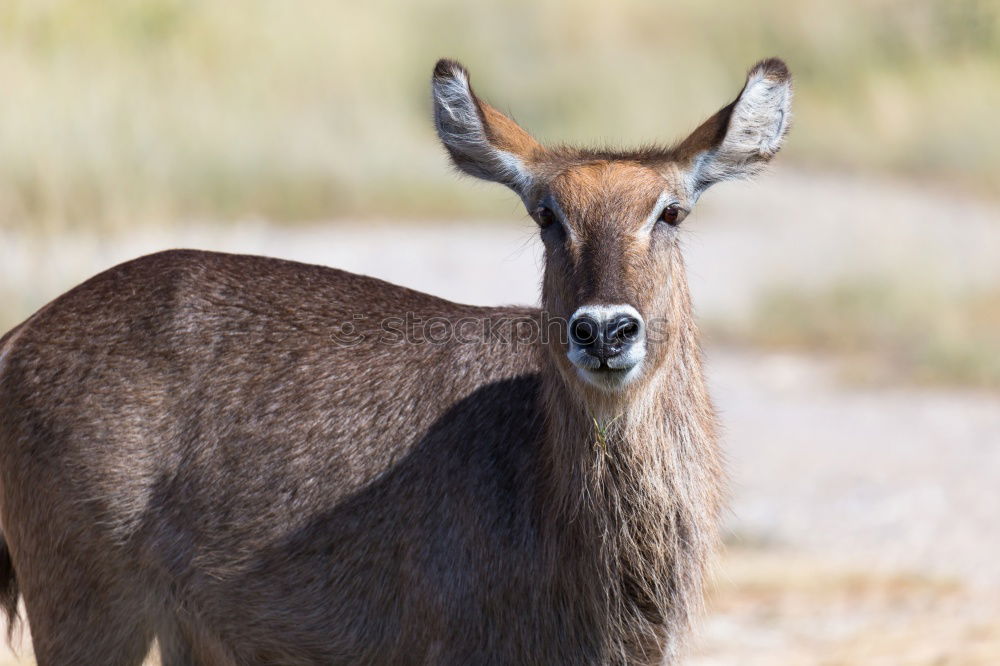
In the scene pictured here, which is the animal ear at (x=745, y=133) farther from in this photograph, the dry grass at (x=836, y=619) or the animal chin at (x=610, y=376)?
the dry grass at (x=836, y=619)

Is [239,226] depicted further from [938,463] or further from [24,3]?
[938,463]

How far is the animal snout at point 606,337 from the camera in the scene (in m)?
5.32

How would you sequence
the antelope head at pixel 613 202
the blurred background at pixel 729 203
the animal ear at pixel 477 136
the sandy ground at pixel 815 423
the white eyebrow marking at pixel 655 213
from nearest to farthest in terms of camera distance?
the antelope head at pixel 613 202
the white eyebrow marking at pixel 655 213
the animal ear at pixel 477 136
the sandy ground at pixel 815 423
the blurred background at pixel 729 203

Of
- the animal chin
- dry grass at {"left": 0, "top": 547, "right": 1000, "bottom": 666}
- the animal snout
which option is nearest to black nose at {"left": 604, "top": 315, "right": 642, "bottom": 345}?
the animal snout

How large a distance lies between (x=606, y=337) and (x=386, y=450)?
50.2 inches

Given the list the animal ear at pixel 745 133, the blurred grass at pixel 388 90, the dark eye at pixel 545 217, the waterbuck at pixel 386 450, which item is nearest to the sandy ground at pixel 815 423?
the animal ear at pixel 745 133

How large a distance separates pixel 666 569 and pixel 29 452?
255 cm

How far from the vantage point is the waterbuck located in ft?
19.0

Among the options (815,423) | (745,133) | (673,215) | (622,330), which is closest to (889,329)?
(815,423)

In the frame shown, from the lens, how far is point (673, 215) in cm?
595

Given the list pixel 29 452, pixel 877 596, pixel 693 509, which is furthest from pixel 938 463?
pixel 29 452

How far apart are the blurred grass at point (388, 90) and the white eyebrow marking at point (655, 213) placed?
A: 29.0 feet

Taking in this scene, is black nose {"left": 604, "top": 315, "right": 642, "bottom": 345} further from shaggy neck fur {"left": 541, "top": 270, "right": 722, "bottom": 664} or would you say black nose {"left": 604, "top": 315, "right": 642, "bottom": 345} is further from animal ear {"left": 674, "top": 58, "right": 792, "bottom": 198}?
animal ear {"left": 674, "top": 58, "right": 792, "bottom": 198}

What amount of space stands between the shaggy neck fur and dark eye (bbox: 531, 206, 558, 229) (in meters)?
0.51
